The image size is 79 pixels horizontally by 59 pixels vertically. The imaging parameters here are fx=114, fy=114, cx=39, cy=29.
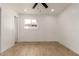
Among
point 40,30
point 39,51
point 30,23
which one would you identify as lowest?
point 39,51

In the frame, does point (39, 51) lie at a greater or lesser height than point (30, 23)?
lesser

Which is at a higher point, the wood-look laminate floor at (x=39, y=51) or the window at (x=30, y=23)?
the window at (x=30, y=23)

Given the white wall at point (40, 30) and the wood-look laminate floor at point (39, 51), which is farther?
the white wall at point (40, 30)

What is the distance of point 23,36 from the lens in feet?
22.1

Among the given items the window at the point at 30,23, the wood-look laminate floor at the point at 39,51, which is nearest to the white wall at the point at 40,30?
the window at the point at 30,23

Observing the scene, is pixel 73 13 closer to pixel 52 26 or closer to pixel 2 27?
pixel 2 27

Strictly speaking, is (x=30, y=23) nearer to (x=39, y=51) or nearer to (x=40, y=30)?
(x=40, y=30)

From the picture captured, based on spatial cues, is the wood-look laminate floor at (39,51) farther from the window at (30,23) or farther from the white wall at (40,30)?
the window at (30,23)

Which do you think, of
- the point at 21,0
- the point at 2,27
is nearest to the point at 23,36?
the point at 2,27

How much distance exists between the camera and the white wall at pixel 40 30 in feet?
22.1

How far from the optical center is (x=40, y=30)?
682cm

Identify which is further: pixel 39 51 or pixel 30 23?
pixel 30 23

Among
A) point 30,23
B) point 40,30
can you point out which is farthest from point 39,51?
point 30,23

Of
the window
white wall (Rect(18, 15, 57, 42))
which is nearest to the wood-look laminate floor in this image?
white wall (Rect(18, 15, 57, 42))
